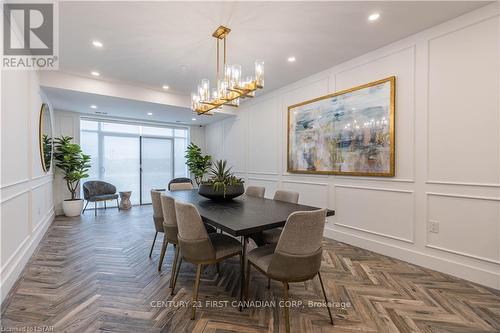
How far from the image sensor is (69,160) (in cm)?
498

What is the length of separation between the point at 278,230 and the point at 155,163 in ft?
18.3

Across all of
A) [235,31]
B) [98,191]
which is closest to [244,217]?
[235,31]

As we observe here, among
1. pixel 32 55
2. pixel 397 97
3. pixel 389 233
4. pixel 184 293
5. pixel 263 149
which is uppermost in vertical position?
pixel 32 55

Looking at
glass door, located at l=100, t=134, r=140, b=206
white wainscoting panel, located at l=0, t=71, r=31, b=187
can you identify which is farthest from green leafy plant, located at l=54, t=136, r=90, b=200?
white wainscoting panel, located at l=0, t=71, r=31, b=187

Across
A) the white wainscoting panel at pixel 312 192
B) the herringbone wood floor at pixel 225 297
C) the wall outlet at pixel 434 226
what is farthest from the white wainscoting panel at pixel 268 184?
the wall outlet at pixel 434 226

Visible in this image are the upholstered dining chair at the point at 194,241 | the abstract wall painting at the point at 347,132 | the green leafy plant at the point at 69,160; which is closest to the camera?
the upholstered dining chair at the point at 194,241

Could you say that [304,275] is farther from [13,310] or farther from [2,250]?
[2,250]

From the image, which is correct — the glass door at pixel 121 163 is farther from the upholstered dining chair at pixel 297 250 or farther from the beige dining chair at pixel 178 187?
the upholstered dining chair at pixel 297 250

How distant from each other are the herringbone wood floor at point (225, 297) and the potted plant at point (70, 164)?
233 centimetres

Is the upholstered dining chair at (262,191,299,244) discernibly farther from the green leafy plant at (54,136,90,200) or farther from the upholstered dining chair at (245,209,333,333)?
Answer: the green leafy plant at (54,136,90,200)

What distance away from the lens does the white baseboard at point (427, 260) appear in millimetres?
2227

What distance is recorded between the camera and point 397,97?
2889mm

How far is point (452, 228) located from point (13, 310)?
425 cm

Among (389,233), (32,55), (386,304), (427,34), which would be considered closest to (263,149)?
(389,233)
